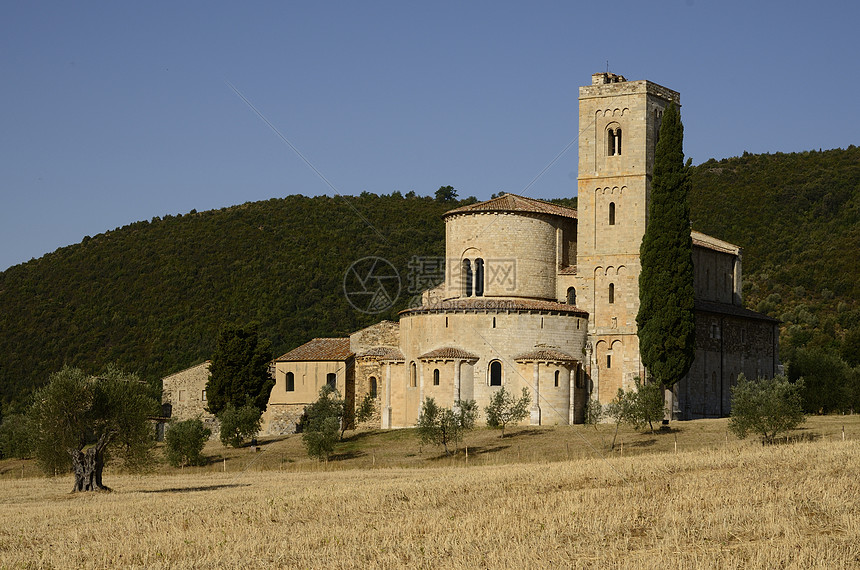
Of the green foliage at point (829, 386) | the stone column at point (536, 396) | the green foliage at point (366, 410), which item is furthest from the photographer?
the green foliage at point (829, 386)

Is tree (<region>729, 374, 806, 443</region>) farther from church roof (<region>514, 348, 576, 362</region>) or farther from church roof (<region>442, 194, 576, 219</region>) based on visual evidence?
church roof (<region>442, 194, 576, 219</region>)

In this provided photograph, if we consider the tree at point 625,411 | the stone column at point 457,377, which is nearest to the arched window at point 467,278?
the stone column at point 457,377

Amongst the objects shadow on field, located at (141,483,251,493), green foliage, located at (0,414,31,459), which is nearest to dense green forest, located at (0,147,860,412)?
green foliage, located at (0,414,31,459)

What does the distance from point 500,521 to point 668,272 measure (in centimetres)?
2830

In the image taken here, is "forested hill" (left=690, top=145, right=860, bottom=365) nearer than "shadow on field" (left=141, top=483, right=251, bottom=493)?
No

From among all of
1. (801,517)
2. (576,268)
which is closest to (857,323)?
(576,268)

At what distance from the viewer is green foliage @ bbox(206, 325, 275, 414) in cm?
5428

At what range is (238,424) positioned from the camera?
49688 millimetres

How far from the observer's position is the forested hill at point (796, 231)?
74.6 m

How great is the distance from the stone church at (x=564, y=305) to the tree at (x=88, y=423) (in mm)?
17908

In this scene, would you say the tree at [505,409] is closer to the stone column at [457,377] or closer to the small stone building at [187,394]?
the stone column at [457,377]

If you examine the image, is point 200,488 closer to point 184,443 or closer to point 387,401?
point 184,443

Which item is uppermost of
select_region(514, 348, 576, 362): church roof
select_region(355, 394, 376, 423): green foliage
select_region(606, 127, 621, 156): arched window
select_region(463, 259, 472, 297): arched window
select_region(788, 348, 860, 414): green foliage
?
select_region(606, 127, 621, 156): arched window

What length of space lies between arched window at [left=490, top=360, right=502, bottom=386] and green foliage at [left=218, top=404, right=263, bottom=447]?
1070 cm
